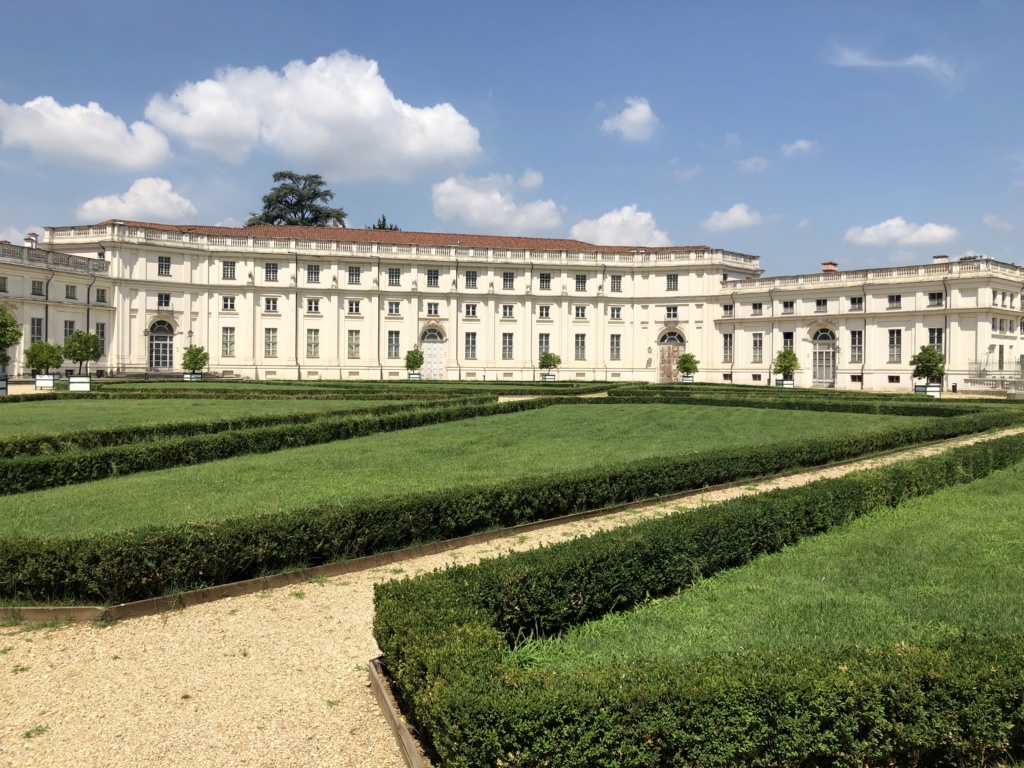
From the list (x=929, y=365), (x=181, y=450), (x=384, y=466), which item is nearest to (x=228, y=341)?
Result: (x=181, y=450)

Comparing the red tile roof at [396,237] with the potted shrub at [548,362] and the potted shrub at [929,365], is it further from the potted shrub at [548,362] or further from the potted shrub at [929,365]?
the potted shrub at [929,365]

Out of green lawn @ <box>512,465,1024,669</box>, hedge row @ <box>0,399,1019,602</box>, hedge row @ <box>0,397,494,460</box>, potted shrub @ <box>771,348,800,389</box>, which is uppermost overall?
potted shrub @ <box>771,348,800,389</box>

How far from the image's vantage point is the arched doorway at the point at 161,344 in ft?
164

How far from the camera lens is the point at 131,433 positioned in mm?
14617

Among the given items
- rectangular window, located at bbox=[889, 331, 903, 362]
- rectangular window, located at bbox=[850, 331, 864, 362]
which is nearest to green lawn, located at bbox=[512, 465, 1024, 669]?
rectangular window, located at bbox=[889, 331, 903, 362]

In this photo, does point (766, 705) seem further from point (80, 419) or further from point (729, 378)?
point (729, 378)

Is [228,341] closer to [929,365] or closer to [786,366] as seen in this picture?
[786,366]

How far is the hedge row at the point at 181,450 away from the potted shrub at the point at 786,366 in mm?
33552

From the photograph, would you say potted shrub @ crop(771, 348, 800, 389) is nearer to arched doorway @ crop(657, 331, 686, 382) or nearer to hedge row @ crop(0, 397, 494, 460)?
arched doorway @ crop(657, 331, 686, 382)

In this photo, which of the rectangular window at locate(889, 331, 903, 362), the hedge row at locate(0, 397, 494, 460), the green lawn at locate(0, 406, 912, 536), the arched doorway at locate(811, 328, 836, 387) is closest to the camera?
the green lawn at locate(0, 406, 912, 536)

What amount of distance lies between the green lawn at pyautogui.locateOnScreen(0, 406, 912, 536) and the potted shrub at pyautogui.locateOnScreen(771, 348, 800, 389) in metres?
25.1

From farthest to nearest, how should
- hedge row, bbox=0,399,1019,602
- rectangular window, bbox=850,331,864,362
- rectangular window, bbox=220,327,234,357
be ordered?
rectangular window, bbox=220,327,234,357 < rectangular window, bbox=850,331,864,362 < hedge row, bbox=0,399,1019,602

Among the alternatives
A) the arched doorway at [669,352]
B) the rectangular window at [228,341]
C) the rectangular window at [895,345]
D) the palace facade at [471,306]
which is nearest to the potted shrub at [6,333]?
the palace facade at [471,306]

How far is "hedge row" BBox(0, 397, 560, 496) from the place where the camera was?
11.3 m
